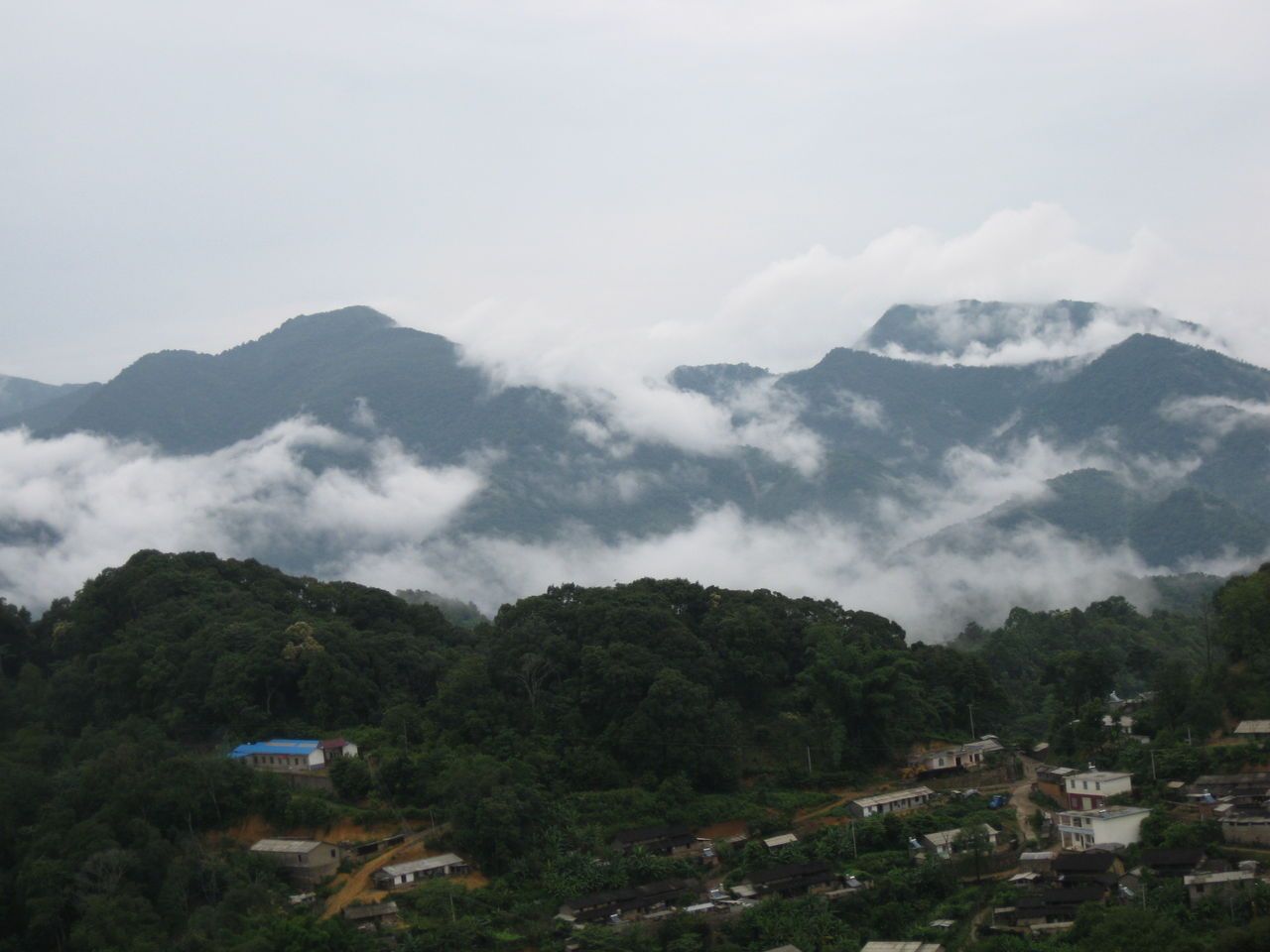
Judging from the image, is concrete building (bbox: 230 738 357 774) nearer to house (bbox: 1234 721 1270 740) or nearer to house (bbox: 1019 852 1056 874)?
house (bbox: 1019 852 1056 874)

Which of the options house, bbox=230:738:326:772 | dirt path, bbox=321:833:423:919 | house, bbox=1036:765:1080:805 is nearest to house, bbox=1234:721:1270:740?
house, bbox=1036:765:1080:805

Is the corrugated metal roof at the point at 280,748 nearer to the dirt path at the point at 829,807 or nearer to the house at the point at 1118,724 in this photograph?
the dirt path at the point at 829,807

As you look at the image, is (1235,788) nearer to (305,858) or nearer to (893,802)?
(893,802)

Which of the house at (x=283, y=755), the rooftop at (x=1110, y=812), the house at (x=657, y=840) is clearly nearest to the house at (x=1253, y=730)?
the rooftop at (x=1110, y=812)

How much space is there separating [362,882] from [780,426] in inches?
3991

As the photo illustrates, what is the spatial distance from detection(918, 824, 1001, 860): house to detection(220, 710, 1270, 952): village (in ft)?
0.14

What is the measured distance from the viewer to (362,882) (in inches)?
984

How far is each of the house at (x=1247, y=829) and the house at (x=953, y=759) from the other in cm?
846

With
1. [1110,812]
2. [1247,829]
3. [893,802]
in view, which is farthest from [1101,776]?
[893,802]

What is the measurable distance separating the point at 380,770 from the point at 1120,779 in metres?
16.0

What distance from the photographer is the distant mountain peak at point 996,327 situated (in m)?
136

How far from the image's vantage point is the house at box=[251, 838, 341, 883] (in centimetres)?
2512

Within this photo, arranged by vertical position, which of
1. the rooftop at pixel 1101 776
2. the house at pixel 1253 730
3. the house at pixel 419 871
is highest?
the house at pixel 1253 730

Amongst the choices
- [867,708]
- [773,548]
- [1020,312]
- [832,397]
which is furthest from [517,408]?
[867,708]
